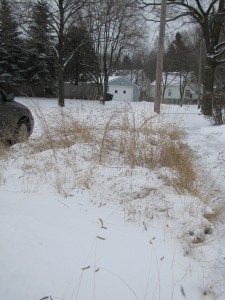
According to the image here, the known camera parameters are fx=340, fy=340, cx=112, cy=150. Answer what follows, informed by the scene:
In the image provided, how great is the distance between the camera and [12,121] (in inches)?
291

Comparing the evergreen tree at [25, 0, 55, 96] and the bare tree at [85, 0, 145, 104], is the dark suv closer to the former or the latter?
the bare tree at [85, 0, 145, 104]

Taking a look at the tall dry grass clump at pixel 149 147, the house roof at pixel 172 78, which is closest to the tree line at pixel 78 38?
the tall dry grass clump at pixel 149 147

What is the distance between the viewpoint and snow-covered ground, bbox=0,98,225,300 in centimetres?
237

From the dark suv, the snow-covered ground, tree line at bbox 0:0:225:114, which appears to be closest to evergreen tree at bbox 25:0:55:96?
tree line at bbox 0:0:225:114

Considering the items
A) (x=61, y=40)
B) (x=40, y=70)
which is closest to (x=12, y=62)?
(x=40, y=70)

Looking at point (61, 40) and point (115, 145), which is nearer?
point (115, 145)

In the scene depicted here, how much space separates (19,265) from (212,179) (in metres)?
3.35

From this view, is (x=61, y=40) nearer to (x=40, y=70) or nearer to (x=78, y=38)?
(x=78, y=38)

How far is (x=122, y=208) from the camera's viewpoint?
3668 millimetres

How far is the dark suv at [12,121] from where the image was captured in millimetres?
6672

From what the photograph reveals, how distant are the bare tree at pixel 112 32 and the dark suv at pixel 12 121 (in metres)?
15.7

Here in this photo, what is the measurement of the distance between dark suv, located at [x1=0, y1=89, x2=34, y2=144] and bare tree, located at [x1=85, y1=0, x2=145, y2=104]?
15703 mm

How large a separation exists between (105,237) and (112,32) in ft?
99.0

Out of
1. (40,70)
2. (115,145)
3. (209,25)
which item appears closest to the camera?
(115,145)
